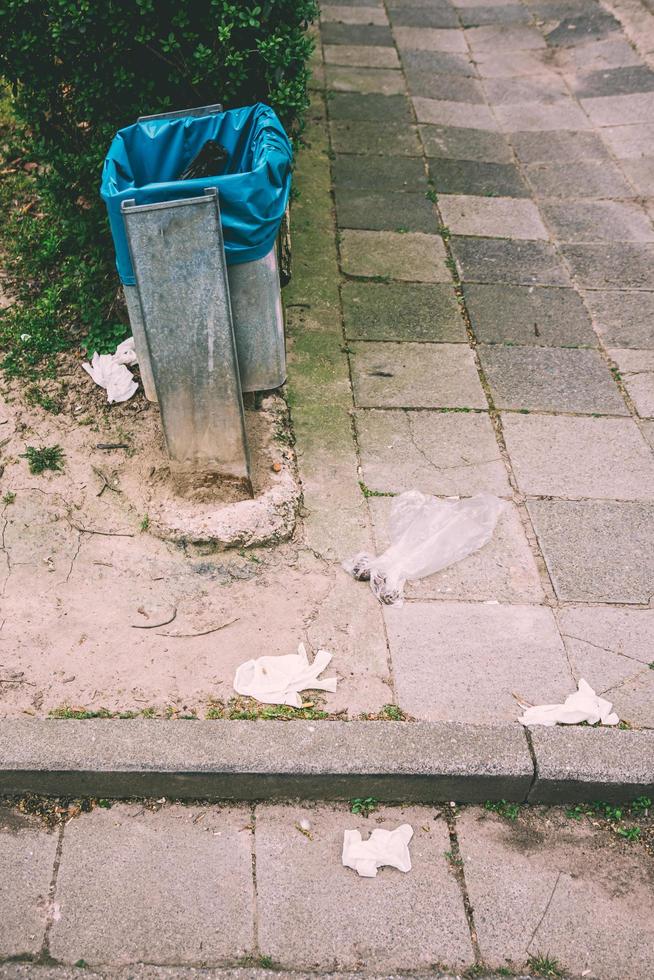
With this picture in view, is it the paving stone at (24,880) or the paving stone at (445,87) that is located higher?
the paving stone at (445,87)

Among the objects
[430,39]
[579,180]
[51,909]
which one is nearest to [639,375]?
[579,180]

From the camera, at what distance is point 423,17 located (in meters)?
9.02

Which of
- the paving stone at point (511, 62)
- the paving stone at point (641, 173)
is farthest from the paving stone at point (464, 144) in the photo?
the paving stone at point (511, 62)

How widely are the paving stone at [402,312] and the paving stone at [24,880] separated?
3.10 metres

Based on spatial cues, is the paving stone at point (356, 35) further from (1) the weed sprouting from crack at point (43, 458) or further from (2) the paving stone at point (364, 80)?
(1) the weed sprouting from crack at point (43, 458)

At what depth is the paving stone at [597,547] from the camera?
3.57 meters

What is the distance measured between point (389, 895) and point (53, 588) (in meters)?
1.79

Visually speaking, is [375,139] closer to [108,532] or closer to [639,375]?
[639,375]

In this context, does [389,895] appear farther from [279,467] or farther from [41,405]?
[41,405]

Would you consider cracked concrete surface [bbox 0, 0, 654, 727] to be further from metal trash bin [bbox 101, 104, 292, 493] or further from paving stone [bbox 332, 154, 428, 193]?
metal trash bin [bbox 101, 104, 292, 493]

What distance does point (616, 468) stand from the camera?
4.15 metres

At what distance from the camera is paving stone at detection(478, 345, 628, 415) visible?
14.8 ft

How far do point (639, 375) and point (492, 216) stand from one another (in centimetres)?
195

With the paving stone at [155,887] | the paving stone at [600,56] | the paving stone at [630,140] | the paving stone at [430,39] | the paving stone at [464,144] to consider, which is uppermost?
the paving stone at [430,39]
